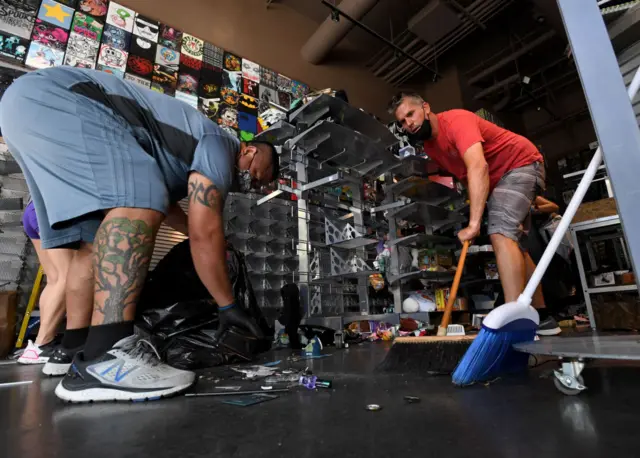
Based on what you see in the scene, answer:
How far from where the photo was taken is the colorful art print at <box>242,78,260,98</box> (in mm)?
3846

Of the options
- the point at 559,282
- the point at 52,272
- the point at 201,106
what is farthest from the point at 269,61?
the point at 559,282

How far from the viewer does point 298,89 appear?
14.5ft

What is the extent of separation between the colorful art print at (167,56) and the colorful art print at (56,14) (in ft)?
2.21

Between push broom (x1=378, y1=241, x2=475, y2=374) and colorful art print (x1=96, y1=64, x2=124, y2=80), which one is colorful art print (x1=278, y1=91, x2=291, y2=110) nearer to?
colorful art print (x1=96, y1=64, x2=124, y2=80)

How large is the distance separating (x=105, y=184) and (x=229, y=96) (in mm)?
3073

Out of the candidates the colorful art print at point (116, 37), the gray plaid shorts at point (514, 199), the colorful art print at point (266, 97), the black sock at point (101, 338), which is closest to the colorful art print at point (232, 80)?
the colorful art print at point (266, 97)

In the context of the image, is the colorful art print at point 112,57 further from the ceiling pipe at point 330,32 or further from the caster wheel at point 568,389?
the caster wheel at point 568,389

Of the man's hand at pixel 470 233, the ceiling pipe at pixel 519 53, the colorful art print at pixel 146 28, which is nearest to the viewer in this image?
the man's hand at pixel 470 233

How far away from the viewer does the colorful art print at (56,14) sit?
281cm

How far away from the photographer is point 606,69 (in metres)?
0.48

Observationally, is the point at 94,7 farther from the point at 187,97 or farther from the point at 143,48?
the point at 187,97

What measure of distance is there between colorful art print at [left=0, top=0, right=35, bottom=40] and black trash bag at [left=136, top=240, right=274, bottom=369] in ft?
8.06

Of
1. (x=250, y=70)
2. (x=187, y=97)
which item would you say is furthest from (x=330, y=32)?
(x=187, y=97)

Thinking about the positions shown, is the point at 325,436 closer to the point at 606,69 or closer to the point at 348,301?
the point at 606,69
